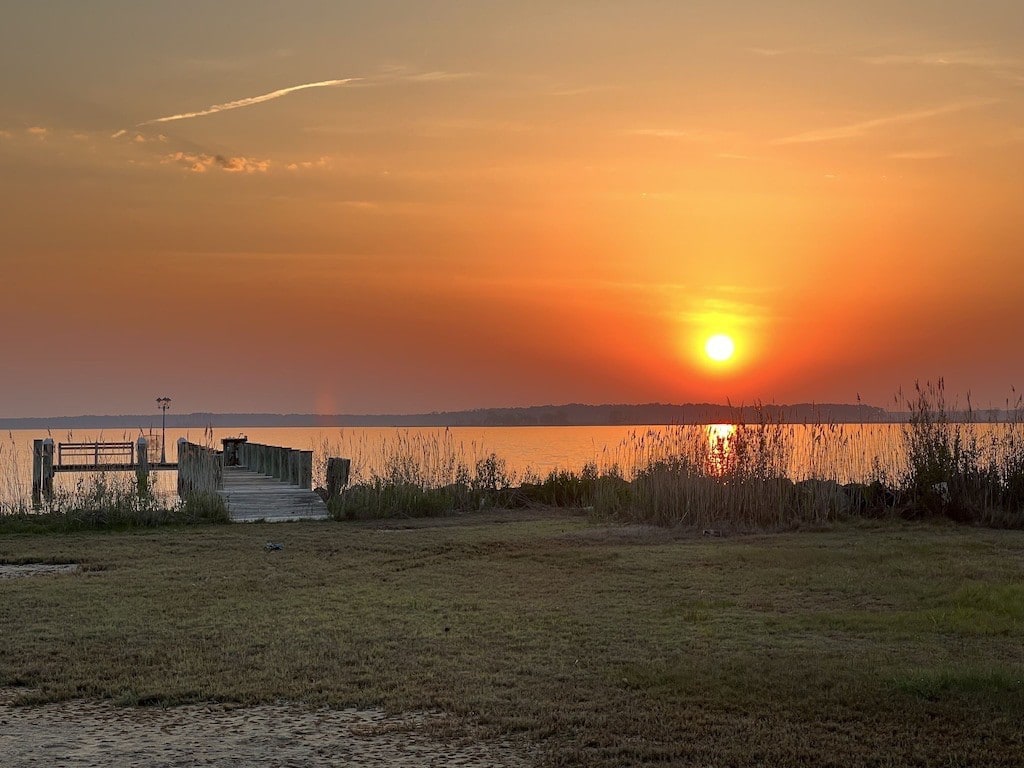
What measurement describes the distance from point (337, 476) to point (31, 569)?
8.35 meters

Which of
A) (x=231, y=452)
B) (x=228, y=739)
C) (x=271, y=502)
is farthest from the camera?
(x=231, y=452)

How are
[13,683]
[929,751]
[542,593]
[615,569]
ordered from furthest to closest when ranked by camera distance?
[615,569] → [542,593] → [13,683] → [929,751]

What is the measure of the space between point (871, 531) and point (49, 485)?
17.9 meters

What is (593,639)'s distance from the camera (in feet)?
25.2

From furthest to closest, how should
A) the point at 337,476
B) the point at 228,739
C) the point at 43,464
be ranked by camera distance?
the point at 43,464, the point at 337,476, the point at 228,739

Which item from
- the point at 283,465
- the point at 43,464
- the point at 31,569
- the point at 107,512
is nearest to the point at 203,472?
the point at 107,512

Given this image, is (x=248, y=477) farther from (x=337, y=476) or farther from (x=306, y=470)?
(x=337, y=476)

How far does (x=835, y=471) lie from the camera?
16.9 m

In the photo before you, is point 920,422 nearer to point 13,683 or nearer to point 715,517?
point 715,517

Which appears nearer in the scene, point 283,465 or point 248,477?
point 283,465

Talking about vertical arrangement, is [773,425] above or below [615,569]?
above

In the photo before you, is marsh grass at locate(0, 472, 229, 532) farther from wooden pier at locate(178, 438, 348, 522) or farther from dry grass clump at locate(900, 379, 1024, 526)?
dry grass clump at locate(900, 379, 1024, 526)

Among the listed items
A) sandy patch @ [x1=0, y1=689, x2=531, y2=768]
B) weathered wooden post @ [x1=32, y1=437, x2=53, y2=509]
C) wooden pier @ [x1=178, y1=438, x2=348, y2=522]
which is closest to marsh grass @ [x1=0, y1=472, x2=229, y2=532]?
wooden pier @ [x1=178, y1=438, x2=348, y2=522]

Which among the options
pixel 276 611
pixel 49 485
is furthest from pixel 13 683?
pixel 49 485
